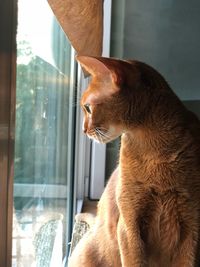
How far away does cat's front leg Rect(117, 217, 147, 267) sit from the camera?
91cm

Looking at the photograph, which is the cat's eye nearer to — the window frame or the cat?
the cat

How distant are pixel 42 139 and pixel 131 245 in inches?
22.9

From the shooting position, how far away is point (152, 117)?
35.1 inches

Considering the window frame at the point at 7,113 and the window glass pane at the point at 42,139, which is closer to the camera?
the window frame at the point at 7,113

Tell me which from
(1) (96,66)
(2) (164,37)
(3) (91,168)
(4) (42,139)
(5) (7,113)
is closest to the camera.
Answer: (5) (7,113)

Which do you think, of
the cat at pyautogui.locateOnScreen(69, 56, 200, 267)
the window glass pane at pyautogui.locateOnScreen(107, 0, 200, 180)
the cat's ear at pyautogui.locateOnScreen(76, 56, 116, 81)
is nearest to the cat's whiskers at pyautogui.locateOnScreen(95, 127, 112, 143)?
the cat at pyautogui.locateOnScreen(69, 56, 200, 267)

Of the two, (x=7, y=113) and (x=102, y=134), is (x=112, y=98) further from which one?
(x=7, y=113)

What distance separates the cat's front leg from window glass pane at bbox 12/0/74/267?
235mm

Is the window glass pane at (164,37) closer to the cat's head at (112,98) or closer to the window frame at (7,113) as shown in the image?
the cat's head at (112,98)

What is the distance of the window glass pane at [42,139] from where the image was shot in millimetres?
1036

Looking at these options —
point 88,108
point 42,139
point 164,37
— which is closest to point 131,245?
point 88,108

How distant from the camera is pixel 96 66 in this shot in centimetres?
85

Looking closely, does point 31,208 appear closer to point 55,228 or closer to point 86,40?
point 55,228

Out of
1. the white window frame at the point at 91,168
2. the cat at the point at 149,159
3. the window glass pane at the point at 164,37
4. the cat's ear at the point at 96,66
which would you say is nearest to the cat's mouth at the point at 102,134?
the cat at the point at 149,159
